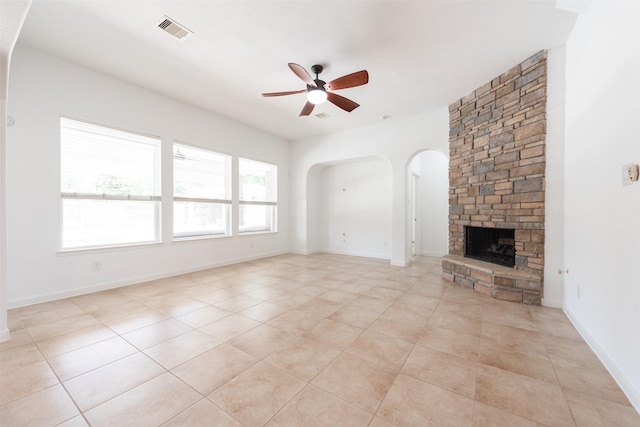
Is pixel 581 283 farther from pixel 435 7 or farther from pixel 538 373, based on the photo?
pixel 435 7

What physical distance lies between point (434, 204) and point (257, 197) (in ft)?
15.1

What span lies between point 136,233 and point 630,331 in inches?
220

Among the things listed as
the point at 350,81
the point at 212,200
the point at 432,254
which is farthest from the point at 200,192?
the point at 432,254

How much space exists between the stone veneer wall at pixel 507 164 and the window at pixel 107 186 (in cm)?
524

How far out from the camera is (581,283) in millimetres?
2453

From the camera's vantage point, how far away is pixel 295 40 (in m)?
2.79

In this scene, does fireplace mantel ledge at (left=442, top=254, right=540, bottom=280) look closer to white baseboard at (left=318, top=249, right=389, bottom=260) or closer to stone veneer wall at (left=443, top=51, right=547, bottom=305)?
stone veneer wall at (left=443, top=51, right=547, bottom=305)

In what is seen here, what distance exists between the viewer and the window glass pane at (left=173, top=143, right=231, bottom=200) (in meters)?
4.54

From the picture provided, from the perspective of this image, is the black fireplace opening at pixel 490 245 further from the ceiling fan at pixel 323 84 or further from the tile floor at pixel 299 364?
the ceiling fan at pixel 323 84

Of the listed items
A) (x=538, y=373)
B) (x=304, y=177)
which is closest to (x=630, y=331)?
(x=538, y=373)

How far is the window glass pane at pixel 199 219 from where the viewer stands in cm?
457

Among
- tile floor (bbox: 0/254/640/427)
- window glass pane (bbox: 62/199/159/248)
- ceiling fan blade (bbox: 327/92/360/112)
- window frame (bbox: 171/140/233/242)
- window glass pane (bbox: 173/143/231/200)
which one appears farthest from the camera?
window glass pane (bbox: 173/143/231/200)

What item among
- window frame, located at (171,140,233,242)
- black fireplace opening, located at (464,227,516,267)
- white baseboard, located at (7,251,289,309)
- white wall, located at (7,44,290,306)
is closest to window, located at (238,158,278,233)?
window frame, located at (171,140,233,242)

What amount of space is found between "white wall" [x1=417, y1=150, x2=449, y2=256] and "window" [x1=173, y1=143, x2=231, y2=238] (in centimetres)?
496
